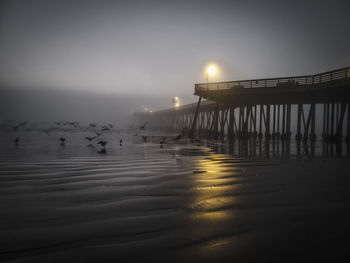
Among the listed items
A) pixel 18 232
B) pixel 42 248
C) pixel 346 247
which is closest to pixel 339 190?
pixel 346 247

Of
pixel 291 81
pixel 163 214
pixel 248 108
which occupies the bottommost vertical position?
pixel 163 214

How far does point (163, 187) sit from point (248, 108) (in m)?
24.2

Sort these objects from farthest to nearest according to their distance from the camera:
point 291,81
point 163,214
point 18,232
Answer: point 291,81 < point 163,214 < point 18,232

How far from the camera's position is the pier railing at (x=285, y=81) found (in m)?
15.3

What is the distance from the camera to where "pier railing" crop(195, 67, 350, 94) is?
15.3 meters

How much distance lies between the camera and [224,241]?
1.87 metres

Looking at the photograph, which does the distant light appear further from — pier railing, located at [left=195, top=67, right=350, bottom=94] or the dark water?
the dark water

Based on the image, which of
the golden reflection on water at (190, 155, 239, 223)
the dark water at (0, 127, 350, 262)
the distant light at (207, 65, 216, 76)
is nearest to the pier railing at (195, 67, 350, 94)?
the distant light at (207, 65, 216, 76)

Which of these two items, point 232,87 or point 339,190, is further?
point 232,87

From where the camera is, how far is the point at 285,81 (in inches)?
763

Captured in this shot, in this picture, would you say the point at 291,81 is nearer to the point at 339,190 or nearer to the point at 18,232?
the point at 339,190

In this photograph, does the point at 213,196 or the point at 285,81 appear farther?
the point at 285,81

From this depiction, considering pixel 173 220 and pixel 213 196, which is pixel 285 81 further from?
pixel 173 220

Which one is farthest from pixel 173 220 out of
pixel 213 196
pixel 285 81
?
pixel 285 81
